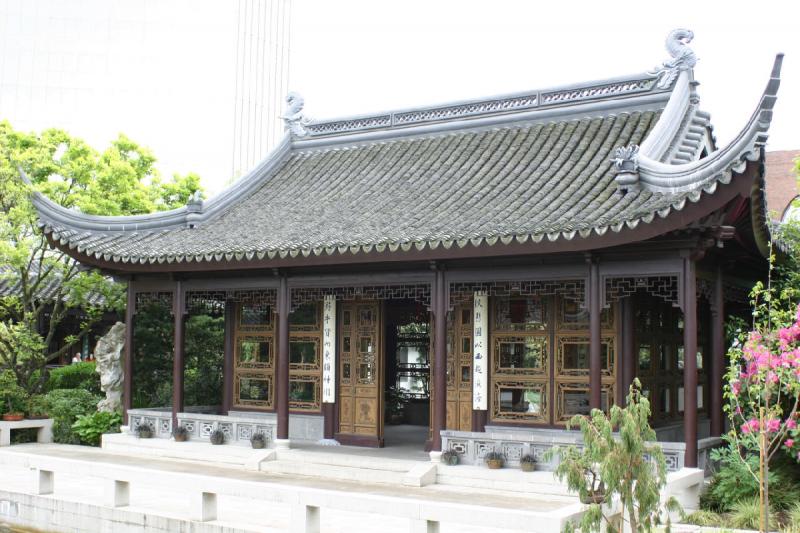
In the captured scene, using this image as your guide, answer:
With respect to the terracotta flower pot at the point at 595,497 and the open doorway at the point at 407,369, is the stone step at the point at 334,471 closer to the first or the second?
the open doorway at the point at 407,369

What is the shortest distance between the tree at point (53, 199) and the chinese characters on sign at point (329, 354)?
4.81m

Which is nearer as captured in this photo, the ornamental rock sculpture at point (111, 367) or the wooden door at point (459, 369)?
the wooden door at point (459, 369)

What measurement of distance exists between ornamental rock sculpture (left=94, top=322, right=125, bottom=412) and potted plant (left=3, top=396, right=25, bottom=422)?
134 cm

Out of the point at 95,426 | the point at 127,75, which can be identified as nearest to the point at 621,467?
the point at 95,426

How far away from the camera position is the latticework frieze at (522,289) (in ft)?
38.3

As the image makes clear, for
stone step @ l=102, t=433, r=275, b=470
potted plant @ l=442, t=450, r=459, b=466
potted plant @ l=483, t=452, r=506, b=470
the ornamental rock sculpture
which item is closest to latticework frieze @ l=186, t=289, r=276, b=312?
the ornamental rock sculpture

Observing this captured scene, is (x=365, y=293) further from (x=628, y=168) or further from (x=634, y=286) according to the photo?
(x=628, y=168)

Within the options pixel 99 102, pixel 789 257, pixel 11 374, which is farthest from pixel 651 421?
pixel 99 102

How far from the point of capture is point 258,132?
46.9 meters

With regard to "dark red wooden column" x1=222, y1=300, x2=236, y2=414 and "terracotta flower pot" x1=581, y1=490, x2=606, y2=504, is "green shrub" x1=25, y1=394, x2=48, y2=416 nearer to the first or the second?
"dark red wooden column" x1=222, y1=300, x2=236, y2=414

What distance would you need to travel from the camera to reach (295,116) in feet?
58.2

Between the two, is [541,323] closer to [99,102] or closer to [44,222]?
[44,222]

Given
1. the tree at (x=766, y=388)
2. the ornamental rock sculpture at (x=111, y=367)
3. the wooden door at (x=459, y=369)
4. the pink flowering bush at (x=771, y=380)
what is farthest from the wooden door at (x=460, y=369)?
the ornamental rock sculpture at (x=111, y=367)

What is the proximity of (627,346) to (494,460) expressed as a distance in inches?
87.4
